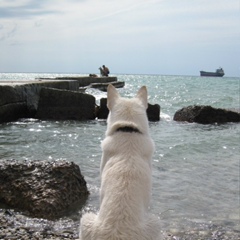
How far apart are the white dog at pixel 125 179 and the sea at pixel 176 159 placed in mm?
1957

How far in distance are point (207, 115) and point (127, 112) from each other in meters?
13.9

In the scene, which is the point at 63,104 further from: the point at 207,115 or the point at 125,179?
the point at 125,179

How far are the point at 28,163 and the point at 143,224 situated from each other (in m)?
3.60

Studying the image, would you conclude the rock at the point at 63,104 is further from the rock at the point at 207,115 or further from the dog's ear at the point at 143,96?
the dog's ear at the point at 143,96

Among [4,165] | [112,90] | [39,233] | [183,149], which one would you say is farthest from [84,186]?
[183,149]

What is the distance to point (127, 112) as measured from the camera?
168 inches

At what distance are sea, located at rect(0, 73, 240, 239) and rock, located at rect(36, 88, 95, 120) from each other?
611 millimetres

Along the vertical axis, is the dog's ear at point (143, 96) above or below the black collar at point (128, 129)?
above

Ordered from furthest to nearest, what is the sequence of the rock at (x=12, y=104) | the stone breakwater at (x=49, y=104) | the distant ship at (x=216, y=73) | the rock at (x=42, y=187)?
the distant ship at (x=216, y=73) → the stone breakwater at (x=49, y=104) → the rock at (x=12, y=104) → the rock at (x=42, y=187)

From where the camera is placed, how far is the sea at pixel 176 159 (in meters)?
6.28

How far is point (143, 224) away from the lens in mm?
3373

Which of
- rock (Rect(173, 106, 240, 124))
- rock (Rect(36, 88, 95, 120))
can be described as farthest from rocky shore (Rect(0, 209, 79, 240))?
rock (Rect(173, 106, 240, 124))

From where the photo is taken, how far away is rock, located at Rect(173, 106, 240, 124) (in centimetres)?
1766

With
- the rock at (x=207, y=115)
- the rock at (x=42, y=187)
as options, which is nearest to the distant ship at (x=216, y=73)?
the rock at (x=207, y=115)
